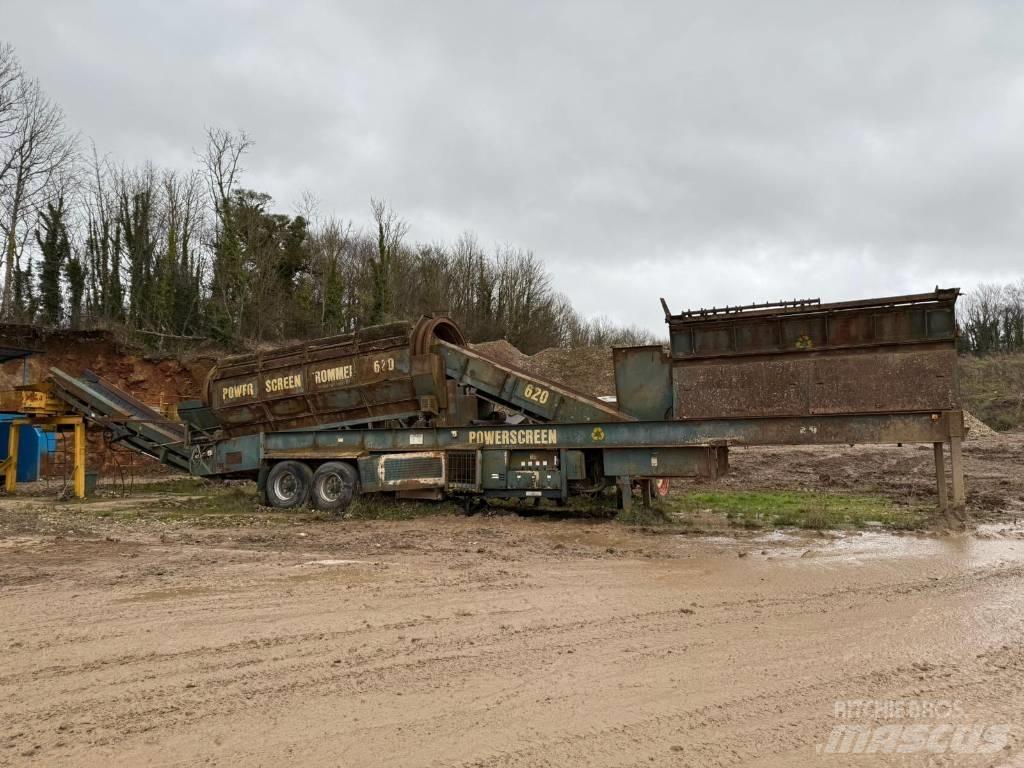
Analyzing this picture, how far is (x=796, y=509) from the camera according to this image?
1227 centimetres

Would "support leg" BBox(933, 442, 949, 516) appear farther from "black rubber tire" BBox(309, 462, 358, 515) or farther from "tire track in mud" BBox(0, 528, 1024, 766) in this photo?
"black rubber tire" BBox(309, 462, 358, 515)

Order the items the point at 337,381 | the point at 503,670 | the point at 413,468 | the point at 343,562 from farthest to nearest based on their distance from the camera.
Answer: the point at 337,381, the point at 413,468, the point at 343,562, the point at 503,670

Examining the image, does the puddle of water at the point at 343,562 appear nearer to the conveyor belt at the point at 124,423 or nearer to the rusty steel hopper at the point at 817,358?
the rusty steel hopper at the point at 817,358

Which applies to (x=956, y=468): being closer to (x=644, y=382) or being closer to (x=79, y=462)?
(x=644, y=382)

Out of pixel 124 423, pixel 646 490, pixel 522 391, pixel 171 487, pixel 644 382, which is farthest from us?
pixel 171 487

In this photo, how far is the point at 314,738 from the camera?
3283 millimetres

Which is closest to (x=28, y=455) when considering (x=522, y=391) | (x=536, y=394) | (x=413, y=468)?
(x=413, y=468)

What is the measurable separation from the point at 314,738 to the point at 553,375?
36973 millimetres

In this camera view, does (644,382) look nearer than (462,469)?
Yes

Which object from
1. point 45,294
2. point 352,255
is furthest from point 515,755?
point 352,255

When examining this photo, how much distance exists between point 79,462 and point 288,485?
5.47m

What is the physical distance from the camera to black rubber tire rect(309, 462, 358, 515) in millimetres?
12562

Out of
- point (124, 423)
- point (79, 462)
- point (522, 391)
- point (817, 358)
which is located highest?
point (817, 358)

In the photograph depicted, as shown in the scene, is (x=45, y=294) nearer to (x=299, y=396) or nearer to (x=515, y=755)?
(x=299, y=396)
